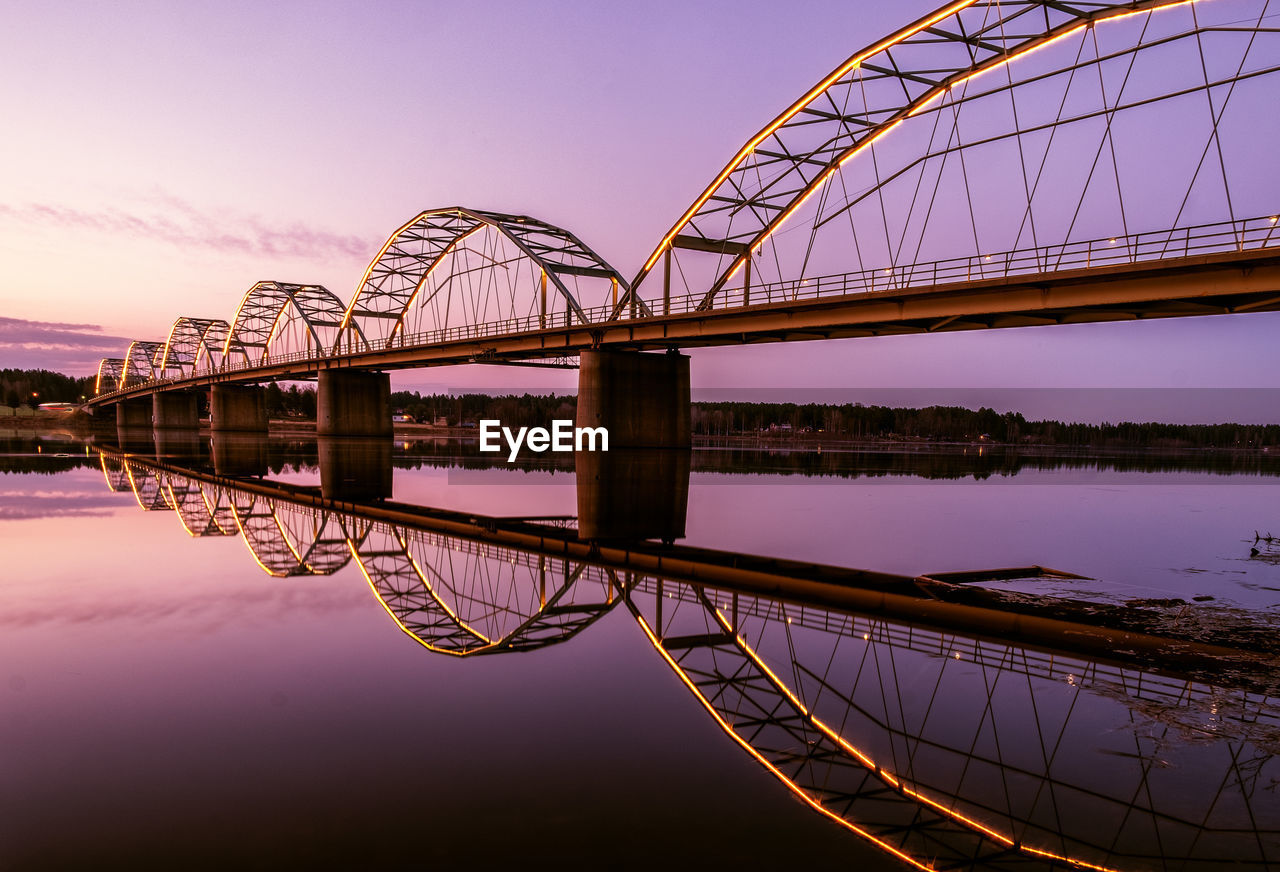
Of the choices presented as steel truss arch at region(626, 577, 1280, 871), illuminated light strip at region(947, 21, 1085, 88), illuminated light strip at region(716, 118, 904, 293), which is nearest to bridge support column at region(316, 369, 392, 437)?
illuminated light strip at region(716, 118, 904, 293)

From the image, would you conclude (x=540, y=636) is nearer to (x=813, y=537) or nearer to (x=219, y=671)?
(x=219, y=671)

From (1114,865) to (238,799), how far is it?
592 cm

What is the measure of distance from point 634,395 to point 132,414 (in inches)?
5600

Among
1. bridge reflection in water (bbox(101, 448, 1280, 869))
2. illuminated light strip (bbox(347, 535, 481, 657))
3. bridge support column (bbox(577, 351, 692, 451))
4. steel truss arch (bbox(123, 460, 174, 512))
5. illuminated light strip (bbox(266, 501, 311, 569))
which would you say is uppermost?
bridge support column (bbox(577, 351, 692, 451))

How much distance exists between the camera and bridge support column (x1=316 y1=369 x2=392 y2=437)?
76938 mm

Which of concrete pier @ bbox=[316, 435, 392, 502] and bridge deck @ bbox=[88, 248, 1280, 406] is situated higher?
bridge deck @ bbox=[88, 248, 1280, 406]

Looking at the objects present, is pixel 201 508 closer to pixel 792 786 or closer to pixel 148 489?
pixel 148 489

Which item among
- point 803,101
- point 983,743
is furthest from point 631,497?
point 803,101

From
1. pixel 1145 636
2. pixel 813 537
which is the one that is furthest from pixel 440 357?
pixel 1145 636

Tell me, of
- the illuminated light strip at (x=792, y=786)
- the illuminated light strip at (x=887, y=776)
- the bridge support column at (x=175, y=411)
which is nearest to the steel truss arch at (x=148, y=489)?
the illuminated light strip at (x=792, y=786)

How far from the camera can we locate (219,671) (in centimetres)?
838

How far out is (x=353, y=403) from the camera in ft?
256

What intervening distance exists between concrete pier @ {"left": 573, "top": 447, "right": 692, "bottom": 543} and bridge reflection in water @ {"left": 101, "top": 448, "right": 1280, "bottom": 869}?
3.61 m

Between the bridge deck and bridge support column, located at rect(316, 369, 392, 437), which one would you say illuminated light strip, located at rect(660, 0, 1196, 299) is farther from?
bridge support column, located at rect(316, 369, 392, 437)
